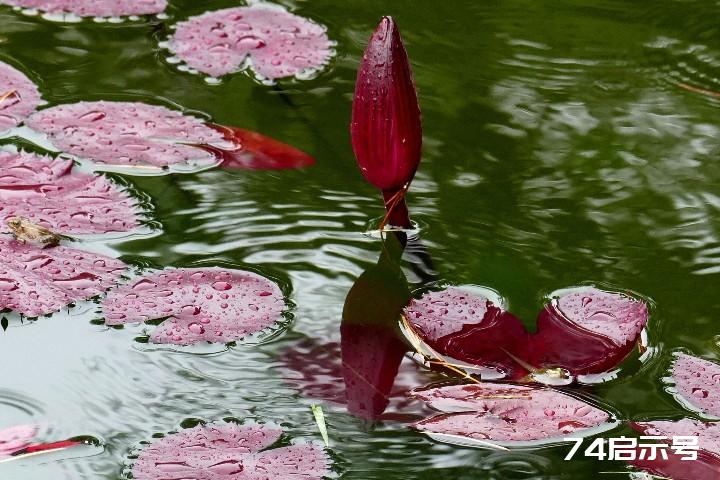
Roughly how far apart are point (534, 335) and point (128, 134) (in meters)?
0.74

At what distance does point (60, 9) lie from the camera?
7.25ft

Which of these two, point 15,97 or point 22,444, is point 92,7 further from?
point 22,444

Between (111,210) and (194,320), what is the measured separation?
0.29 meters

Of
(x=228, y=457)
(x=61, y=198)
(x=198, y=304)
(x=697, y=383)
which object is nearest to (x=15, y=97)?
(x=61, y=198)

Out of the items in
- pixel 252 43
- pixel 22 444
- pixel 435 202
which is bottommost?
pixel 22 444

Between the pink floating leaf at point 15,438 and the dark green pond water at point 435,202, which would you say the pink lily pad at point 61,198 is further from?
the pink floating leaf at point 15,438

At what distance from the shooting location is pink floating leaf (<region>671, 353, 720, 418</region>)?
53.1 inches

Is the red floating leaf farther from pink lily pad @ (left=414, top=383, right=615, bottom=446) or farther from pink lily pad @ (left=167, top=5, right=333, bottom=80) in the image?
pink lily pad @ (left=414, top=383, right=615, bottom=446)

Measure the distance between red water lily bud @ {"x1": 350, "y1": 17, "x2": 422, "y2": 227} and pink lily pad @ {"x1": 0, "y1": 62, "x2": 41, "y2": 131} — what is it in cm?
64

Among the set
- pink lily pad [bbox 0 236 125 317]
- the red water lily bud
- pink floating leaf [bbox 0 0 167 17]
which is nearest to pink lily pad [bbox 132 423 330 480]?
pink lily pad [bbox 0 236 125 317]

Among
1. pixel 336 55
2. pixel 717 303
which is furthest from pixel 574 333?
pixel 336 55

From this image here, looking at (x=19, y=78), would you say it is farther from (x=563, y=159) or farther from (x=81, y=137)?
(x=563, y=159)

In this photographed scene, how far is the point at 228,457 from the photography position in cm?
123

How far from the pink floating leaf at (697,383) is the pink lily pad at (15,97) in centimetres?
107
